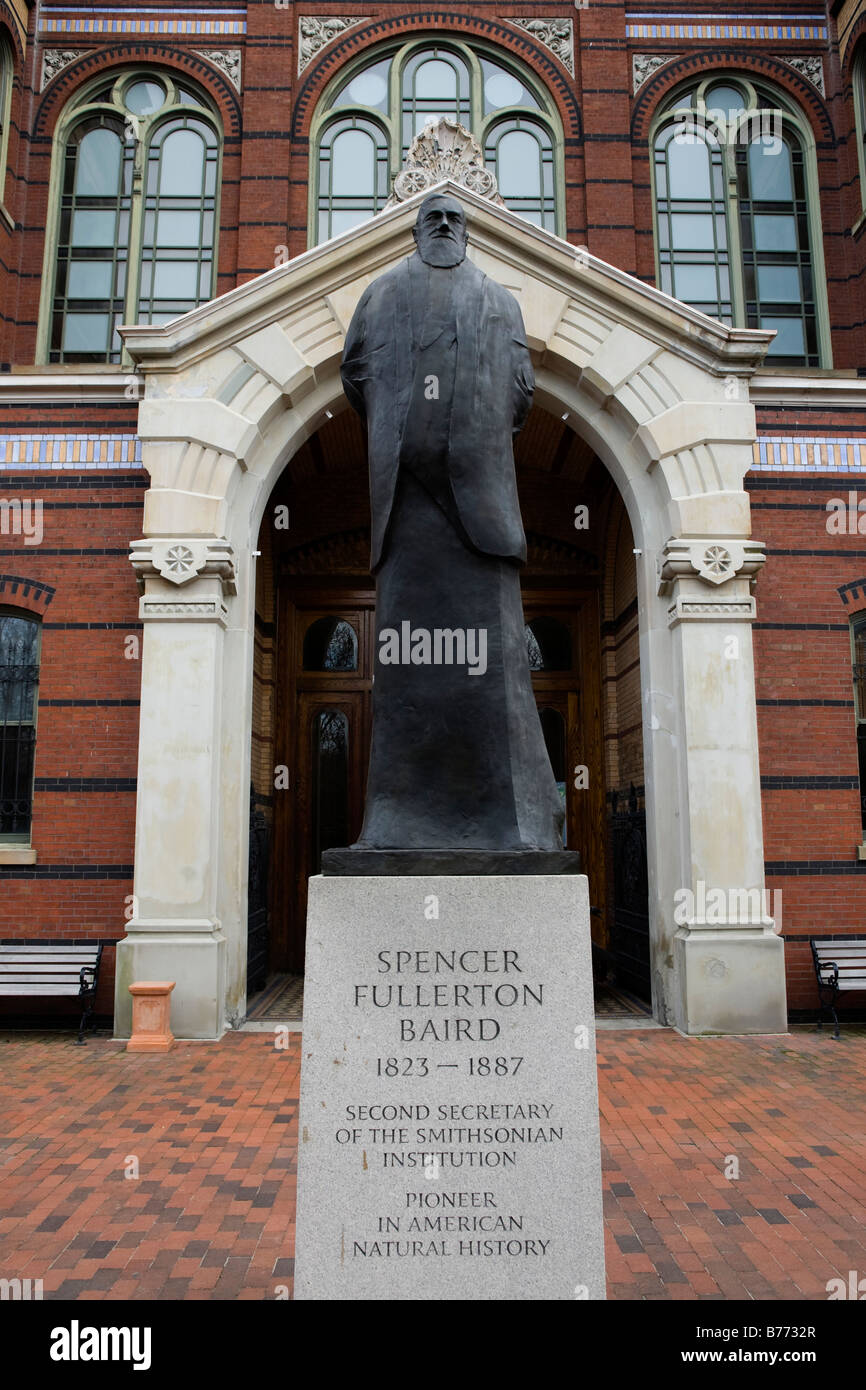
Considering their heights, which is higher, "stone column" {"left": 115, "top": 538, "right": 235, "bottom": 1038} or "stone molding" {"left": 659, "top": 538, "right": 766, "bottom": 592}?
"stone molding" {"left": 659, "top": 538, "right": 766, "bottom": 592}

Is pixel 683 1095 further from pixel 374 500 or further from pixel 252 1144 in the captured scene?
pixel 374 500

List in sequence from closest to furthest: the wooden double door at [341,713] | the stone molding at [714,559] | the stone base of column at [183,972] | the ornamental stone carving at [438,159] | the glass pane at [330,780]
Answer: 1. the stone base of column at [183,972]
2. the stone molding at [714,559]
3. the ornamental stone carving at [438,159]
4. the wooden double door at [341,713]
5. the glass pane at [330,780]

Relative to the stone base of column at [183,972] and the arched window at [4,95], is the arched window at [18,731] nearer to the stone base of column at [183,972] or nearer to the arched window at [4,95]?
the stone base of column at [183,972]

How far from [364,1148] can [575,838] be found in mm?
10535

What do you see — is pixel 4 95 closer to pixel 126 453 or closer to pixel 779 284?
pixel 126 453

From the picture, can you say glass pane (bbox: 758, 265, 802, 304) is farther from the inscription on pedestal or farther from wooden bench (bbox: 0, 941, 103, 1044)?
the inscription on pedestal

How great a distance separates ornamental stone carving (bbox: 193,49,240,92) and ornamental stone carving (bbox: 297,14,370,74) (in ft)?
3.16

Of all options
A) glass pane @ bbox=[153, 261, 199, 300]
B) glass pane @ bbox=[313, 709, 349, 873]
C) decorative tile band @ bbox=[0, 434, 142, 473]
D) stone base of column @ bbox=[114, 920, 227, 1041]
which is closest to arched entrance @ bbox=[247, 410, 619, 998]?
glass pane @ bbox=[313, 709, 349, 873]

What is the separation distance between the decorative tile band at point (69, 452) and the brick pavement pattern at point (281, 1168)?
5.55 m

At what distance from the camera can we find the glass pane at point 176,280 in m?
14.9

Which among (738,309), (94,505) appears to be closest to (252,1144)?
(94,505)

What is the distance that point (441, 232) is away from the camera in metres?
4.08

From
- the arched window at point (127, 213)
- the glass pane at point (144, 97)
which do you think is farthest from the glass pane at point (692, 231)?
the glass pane at point (144, 97)

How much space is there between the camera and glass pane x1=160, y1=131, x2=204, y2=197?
15180 millimetres
